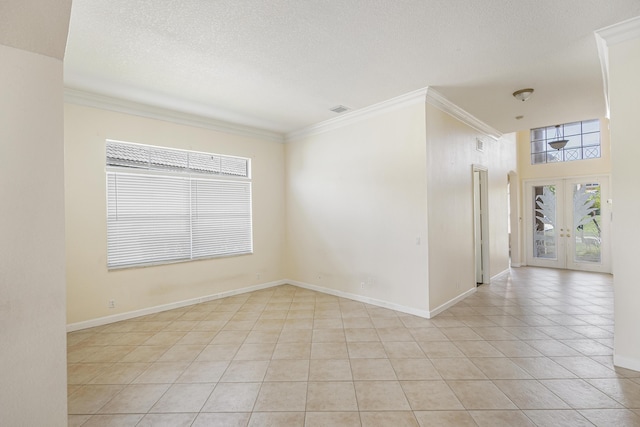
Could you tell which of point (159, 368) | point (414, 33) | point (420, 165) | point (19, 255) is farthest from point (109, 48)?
point (420, 165)

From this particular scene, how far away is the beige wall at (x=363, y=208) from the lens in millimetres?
4008

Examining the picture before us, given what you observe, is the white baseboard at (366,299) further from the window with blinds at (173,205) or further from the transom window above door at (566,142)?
the transom window above door at (566,142)

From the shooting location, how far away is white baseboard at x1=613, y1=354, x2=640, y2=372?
250 cm

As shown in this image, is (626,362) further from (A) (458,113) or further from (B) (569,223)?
(B) (569,223)

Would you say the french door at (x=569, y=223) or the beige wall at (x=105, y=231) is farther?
the french door at (x=569, y=223)

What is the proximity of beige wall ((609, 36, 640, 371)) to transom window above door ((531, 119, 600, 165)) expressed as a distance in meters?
4.67

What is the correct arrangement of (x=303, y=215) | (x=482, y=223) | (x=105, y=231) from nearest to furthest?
1. (x=105, y=231)
2. (x=303, y=215)
3. (x=482, y=223)

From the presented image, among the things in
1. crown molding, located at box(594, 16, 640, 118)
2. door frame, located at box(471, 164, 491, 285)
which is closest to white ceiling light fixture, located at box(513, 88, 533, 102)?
crown molding, located at box(594, 16, 640, 118)

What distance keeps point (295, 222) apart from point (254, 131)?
189 centimetres

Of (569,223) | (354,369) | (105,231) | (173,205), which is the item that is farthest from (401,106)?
(569,223)

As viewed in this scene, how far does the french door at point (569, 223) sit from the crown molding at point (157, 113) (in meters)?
6.75

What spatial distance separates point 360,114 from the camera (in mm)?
4590

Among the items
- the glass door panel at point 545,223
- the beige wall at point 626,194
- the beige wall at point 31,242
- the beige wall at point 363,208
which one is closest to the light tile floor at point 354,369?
the beige wall at point 626,194

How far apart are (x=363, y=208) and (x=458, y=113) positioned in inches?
80.7
